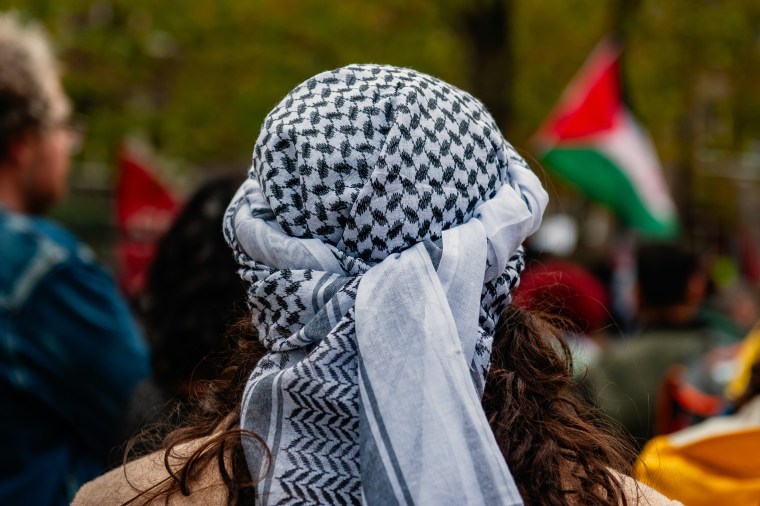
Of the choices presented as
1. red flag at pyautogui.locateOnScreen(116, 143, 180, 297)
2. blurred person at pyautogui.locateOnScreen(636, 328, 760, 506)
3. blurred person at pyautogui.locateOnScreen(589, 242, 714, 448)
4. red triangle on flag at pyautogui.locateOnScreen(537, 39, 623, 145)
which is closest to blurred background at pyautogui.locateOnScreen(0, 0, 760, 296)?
red flag at pyautogui.locateOnScreen(116, 143, 180, 297)

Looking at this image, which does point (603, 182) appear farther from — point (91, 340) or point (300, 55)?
point (300, 55)

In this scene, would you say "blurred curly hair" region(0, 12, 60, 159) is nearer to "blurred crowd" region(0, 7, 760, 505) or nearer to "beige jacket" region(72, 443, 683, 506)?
"blurred crowd" region(0, 7, 760, 505)

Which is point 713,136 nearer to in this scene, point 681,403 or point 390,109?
point 681,403

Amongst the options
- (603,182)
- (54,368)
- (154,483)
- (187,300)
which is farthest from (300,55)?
(154,483)

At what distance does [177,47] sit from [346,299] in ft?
40.1

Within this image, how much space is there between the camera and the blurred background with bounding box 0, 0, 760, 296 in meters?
11.0

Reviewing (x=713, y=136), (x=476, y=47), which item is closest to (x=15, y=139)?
(x=476, y=47)

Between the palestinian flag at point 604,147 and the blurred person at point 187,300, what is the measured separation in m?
5.09

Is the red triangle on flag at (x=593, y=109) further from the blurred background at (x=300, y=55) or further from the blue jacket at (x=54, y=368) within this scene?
the blue jacket at (x=54, y=368)

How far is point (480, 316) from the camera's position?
1.44 metres

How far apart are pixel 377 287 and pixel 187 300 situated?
4.65 feet

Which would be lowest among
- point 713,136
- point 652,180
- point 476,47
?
point 713,136

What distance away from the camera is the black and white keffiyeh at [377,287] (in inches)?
50.3

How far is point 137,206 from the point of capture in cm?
722
